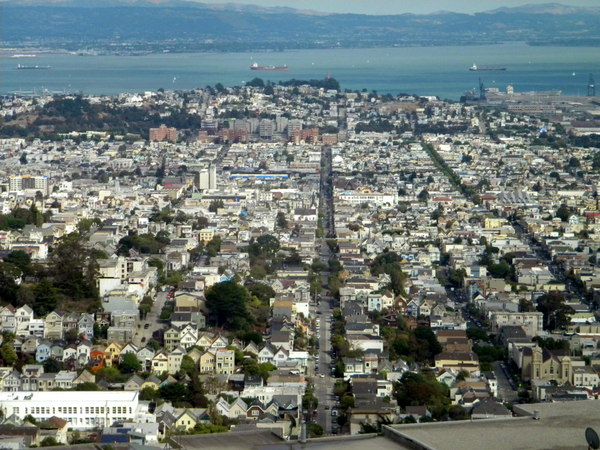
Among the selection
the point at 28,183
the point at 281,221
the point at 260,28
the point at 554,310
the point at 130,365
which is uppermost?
the point at 130,365

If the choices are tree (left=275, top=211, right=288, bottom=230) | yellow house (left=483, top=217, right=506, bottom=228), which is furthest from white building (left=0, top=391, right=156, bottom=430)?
yellow house (left=483, top=217, right=506, bottom=228)

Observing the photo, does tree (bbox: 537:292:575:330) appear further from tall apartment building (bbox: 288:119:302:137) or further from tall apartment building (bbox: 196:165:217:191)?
tall apartment building (bbox: 288:119:302:137)

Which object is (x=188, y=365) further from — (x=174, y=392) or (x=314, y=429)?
(x=314, y=429)

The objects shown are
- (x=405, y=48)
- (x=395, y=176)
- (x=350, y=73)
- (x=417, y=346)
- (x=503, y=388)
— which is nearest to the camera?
(x=503, y=388)

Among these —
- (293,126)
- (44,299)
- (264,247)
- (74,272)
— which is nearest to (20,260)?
(74,272)

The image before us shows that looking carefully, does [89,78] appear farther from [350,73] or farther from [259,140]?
[259,140]

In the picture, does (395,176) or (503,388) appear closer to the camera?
(503,388)

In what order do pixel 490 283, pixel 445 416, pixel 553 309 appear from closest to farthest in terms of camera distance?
pixel 445 416 → pixel 553 309 → pixel 490 283

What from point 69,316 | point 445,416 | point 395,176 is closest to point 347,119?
point 395,176
